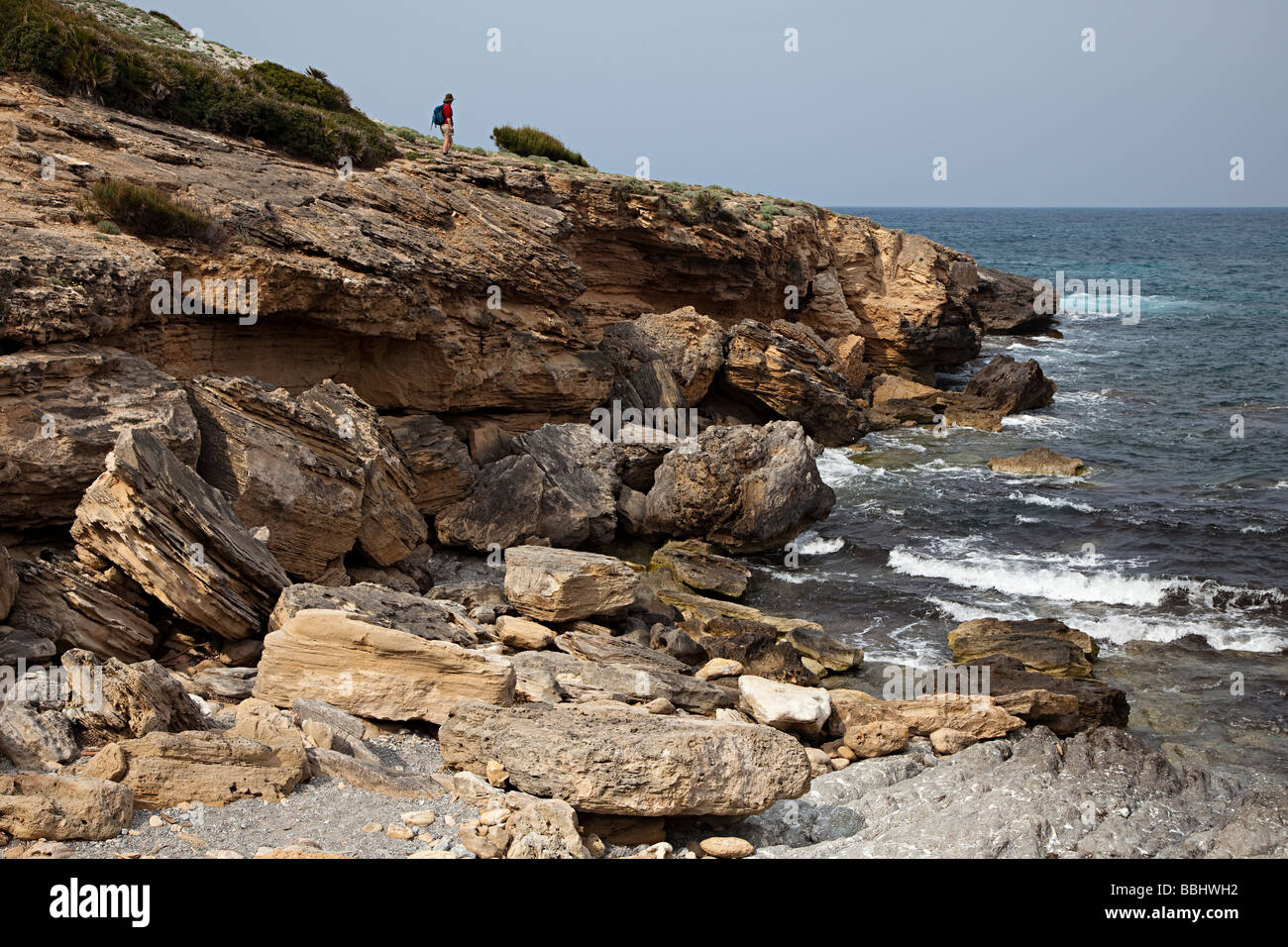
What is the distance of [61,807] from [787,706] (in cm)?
989

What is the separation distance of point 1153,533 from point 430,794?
22.7 m

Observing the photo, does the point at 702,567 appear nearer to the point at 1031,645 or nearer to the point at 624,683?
the point at 1031,645

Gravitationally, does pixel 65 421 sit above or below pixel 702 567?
above

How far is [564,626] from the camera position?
18.5 m

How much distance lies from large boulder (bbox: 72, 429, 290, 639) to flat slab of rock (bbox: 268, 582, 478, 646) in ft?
2.28

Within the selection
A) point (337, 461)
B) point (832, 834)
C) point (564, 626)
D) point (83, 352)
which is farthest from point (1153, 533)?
point (83, 352)

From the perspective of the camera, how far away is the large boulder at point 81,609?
1314 centimetres

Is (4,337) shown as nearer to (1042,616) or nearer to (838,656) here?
(838,656)

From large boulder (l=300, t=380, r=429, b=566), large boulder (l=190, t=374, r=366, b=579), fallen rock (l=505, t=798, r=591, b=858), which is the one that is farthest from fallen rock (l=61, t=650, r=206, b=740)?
large boulder (l=300, t=380, r=429, b=566)

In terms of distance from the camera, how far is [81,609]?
13508mm

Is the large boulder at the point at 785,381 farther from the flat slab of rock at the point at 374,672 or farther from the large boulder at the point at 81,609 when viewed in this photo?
the large boulder at the point at 81,609

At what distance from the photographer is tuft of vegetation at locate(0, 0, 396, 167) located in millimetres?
22984

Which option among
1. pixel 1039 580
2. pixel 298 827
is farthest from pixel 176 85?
pixel 1039 580

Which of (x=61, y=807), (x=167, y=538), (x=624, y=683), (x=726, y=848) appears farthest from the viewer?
(x=624, y=683)
